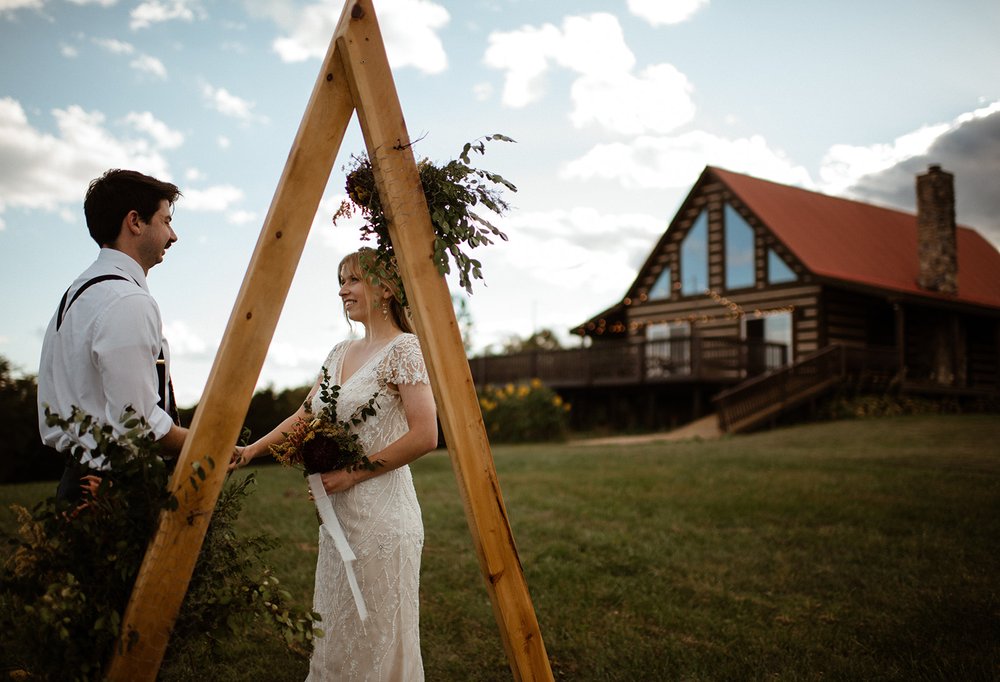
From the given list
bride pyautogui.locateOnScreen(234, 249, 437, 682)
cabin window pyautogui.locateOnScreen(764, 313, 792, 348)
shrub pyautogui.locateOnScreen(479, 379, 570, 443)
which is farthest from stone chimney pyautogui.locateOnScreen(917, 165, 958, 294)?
bride pyautogui.locateOnScreen(234, 249, 437, 682)

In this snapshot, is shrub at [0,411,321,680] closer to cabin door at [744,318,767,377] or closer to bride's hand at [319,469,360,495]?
bride's hand at [319,469,360,495]

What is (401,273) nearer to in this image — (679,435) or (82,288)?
(82,288)

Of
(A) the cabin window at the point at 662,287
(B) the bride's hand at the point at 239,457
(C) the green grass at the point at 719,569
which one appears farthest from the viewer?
(A) the cabin window at the point at 662,287

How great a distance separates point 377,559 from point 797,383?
708 inches

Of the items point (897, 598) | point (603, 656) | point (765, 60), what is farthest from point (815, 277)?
point (603, 656)

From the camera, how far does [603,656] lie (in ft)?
15.5

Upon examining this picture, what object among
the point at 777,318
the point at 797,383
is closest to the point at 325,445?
the point at 797,383

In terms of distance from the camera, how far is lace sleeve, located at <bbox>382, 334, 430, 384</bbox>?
10.6 feet

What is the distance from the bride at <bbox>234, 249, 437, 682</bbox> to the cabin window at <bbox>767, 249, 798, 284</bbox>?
20936 millimetres

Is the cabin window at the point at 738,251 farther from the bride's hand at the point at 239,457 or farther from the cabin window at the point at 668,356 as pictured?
the bride's hand at the point at 239,457

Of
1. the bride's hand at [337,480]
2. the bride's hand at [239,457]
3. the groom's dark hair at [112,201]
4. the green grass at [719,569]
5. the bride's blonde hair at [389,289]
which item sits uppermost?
the groom's dark hair at [112,201]

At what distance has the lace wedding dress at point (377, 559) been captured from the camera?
325cm

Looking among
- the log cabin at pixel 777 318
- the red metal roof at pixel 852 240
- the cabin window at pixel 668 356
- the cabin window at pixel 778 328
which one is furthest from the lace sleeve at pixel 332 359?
the cabin window at pixel 778 328

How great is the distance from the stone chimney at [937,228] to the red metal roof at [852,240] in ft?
1.68
